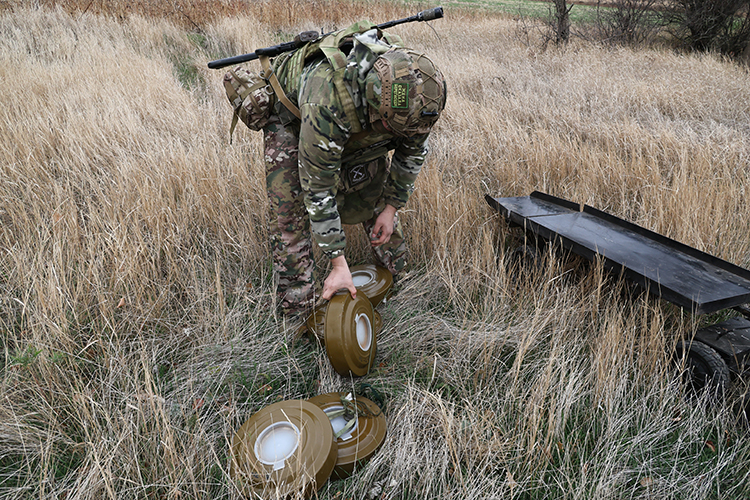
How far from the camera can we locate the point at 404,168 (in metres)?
2.60

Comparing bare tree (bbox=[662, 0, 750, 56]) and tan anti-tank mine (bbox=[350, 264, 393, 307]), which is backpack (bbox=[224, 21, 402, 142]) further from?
bare tree (bbox=[662, 0, 750, 56])

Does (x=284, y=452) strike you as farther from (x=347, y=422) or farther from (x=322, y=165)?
(x=322, y=165)

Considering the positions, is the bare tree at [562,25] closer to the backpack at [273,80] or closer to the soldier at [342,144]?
the soldier at [342,144]

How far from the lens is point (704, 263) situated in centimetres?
254

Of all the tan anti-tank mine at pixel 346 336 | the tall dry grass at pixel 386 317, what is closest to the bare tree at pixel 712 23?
the tall dry grass at pixel 386 317

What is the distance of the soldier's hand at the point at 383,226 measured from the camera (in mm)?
2740

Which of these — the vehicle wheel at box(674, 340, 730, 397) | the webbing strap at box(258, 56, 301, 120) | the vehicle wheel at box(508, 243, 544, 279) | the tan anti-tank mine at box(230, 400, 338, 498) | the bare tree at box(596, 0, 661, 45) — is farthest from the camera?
the bare tree at box(596, 0, 661, 45)

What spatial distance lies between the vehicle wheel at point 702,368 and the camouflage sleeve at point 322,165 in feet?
6.00

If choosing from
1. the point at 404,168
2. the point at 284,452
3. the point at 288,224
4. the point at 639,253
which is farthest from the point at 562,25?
the point at 284,452

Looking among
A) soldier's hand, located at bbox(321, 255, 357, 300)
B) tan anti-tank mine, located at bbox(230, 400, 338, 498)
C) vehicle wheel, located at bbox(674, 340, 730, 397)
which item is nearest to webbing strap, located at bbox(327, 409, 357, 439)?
tan anti-tank mine, located at bbox(230, 400, 338, 498)

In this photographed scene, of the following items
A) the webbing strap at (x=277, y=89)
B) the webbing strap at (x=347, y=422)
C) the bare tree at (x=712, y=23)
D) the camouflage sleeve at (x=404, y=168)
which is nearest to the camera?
the webbing strap at (x=347, y=422)

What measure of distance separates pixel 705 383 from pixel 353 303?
1770 millimetres

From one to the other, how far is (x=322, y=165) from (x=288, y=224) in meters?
0.69

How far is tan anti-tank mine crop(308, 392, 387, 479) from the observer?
72.9 inches
